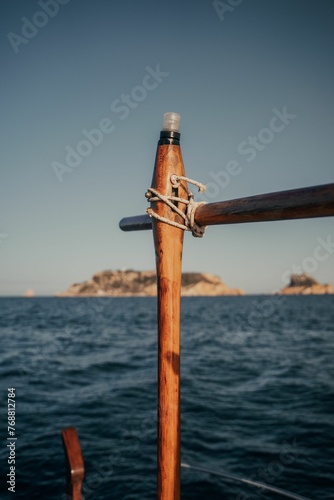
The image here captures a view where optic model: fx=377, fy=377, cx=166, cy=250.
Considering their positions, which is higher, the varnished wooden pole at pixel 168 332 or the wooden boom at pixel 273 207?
the wooden boom at pixel 273 207

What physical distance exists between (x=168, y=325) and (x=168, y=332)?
0.04m

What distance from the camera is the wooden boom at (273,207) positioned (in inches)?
52.8

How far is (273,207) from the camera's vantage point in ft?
4.94

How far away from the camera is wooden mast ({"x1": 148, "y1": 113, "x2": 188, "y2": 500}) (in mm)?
1920

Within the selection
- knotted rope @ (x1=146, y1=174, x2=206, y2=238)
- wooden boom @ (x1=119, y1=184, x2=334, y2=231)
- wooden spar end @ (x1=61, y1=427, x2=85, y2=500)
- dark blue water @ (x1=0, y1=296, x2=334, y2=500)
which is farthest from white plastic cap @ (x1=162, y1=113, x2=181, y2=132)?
dark blue water @ (x1=0, y1=296, x2=334, y2=500)

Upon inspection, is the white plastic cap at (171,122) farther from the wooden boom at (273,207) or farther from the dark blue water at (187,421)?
the dark blue water at (187,421)

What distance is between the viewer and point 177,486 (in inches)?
76.6

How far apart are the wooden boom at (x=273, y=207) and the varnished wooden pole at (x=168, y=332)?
0.19 metres

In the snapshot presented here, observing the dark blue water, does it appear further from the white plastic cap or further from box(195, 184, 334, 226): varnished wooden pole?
the white plastic cap

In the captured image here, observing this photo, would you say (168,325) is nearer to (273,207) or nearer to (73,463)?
(273,207)

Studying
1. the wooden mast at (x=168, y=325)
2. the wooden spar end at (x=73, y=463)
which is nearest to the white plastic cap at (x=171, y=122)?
the wooden mast at (x=168, y=325)

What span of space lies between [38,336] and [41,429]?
23.2 metres

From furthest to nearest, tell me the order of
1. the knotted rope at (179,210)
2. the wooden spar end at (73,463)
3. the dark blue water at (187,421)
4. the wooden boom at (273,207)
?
the dark blue water at (187,421) < the wooden spar end at (73,463) < the knotted rope at (179,210) < the wooden boom at (273,207)

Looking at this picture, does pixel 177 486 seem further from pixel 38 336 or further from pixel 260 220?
pixel 38 336
